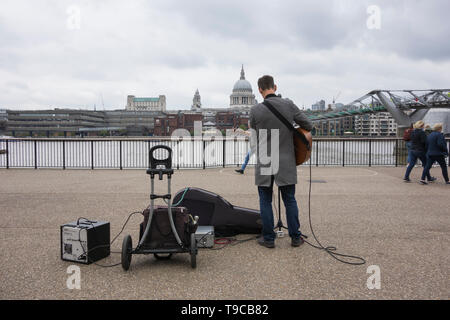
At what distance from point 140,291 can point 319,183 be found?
8611 mm

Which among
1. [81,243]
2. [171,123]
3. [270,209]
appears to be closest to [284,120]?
[270,209]

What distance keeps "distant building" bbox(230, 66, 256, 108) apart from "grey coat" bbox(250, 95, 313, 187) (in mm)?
174438

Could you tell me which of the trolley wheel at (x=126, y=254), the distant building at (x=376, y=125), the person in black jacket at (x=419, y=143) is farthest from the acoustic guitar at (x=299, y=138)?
the distant building at (x=376, y=125)

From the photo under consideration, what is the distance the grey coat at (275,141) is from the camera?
469 cm

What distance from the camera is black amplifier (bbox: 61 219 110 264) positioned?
4305 millimetres

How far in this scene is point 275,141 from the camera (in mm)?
4762

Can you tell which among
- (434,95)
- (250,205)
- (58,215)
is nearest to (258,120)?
(250,205)

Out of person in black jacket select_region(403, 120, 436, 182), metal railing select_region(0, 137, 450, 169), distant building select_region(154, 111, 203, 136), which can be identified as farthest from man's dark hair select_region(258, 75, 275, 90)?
distant building select_region(154, 111, 203, 136)

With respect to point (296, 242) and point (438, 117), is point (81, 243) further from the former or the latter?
point (438, 117)

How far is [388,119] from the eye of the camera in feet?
622

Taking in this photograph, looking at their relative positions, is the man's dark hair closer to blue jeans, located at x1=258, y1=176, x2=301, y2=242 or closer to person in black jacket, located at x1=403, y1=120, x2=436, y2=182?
blue jeans, located at x1=258, y1=176, x2=301, y2=242

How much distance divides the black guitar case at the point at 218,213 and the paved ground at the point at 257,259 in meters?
0.39

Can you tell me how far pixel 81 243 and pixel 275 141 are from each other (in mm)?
2513
